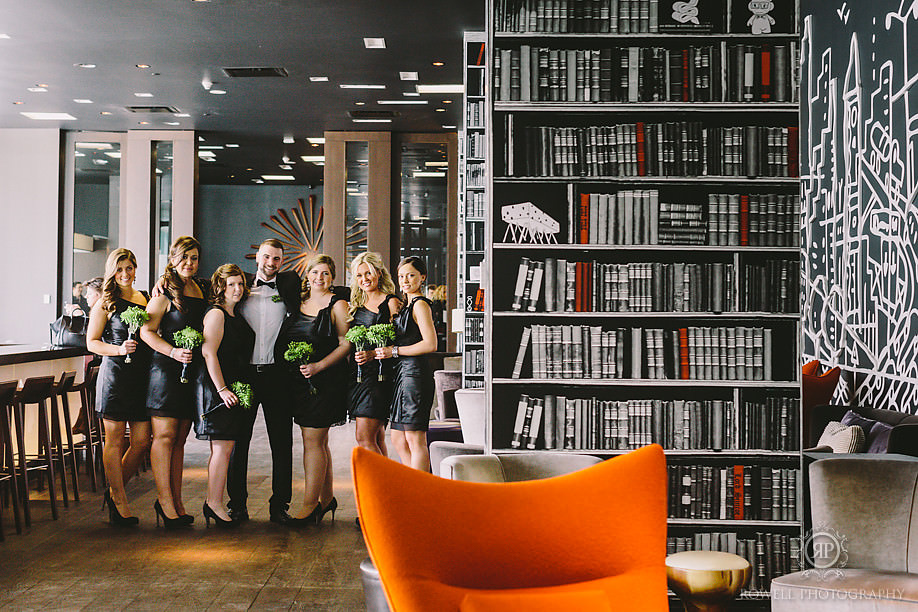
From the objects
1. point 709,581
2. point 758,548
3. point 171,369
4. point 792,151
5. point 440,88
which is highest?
point 440,88

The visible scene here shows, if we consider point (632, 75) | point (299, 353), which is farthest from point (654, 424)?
point (299, 353)

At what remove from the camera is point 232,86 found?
1018 cm

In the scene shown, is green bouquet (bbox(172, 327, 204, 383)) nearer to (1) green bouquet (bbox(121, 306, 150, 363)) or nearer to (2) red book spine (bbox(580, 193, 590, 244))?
(1) green bouquet (bbox(121, 306, 150, 363))

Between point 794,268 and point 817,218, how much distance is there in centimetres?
323

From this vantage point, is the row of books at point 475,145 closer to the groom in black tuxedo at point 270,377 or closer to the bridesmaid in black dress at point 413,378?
the bridesmaid in black dress at point 413,378

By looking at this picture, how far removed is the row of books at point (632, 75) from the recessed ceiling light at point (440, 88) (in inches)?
240

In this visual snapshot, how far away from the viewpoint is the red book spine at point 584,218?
163 inches

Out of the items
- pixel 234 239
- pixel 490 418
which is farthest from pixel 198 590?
pixel 234 239

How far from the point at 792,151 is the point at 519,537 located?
2.73 m

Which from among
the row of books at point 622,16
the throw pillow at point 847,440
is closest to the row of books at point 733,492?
the throw pillow at point 847,440

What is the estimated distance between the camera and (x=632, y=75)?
4.14 meters

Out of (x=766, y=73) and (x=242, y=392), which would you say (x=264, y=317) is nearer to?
(x=242, y=392)

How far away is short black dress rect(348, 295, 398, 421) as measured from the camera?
17.8 ft

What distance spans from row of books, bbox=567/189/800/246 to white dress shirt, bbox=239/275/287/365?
7.03ft
